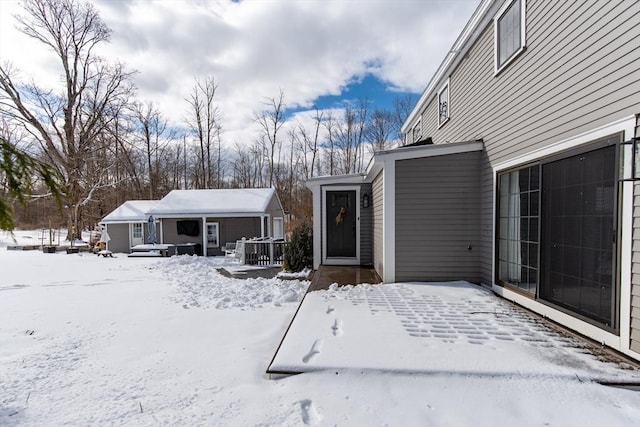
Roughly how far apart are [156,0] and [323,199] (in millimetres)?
5434

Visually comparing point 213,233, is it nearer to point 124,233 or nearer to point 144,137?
point 124,233

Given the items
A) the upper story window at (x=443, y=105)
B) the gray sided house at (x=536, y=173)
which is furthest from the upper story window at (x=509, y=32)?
the upper story window at (x=443, y=105)

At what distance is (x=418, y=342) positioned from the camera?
3.19 m

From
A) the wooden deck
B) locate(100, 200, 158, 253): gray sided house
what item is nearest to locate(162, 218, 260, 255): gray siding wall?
locate(100, 200, 158, 253): gray sided house

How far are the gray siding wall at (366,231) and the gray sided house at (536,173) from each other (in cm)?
35

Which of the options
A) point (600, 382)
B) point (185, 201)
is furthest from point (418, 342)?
point (185, 201)

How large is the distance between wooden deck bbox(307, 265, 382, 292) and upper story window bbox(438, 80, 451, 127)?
13.3 ft

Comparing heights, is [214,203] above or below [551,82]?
below

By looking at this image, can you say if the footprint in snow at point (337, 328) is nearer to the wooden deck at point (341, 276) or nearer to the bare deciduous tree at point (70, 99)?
the wooden deck at point (341, 276)

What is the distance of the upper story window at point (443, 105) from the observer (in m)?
7.64

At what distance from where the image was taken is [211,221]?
16.2m

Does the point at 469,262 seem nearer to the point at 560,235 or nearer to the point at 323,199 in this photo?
the point at 560,235

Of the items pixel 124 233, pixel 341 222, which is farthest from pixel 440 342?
pixel 124 233

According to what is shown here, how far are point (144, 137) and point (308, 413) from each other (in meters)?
29.5
